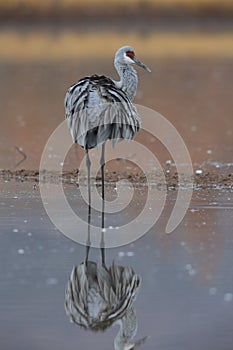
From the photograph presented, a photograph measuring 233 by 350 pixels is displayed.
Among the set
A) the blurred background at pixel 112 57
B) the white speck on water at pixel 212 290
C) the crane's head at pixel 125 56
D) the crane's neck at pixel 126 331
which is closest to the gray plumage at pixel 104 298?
the crane's neck at pixel 126 331

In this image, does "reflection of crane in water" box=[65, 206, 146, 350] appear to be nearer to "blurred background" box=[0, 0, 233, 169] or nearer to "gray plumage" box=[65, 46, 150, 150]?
"gray plumage" box=[65, 46, 150, 150]

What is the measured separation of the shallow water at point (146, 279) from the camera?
5.42 meters

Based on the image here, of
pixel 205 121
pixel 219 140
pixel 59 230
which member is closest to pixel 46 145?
pixel 219 140

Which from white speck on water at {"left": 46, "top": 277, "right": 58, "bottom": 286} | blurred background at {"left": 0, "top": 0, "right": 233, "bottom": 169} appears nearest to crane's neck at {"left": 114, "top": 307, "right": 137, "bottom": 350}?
white speck on water at {"left": 46, "top": 277, "right": 58, "bottom": 286}

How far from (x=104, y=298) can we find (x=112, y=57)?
2708 centimetres

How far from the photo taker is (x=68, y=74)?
26.0 m

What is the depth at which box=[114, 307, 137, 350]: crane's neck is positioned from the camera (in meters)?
5.31

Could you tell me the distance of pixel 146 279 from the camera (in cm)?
658

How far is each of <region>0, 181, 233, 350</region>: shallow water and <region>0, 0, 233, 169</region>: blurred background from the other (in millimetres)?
3849

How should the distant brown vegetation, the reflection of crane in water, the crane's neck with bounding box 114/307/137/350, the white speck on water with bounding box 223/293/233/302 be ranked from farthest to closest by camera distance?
the distant brown vegetation → the white speck on water with bounding box 223/293/233/302 → the reflection of crane in water → the crane's neck with bounding box 114/307/137/350

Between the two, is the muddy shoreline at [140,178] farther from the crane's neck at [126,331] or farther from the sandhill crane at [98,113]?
the crane's neck at [126,331]

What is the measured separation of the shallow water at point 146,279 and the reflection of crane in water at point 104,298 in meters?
0.06

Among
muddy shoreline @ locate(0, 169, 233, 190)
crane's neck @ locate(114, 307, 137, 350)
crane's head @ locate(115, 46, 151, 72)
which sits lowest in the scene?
crane's neck @ locate(114, 307, 137, 350)

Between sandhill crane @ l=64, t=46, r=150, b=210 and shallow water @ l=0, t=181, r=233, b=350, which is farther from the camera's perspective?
sandhill crane @ l=64, t=46, r=150, b=210
